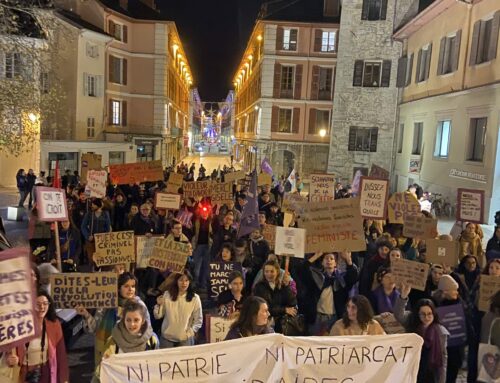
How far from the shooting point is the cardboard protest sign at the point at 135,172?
15.3 metres

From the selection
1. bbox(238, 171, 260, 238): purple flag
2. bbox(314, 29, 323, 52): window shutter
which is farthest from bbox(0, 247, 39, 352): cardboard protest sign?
bbox(314, 29, 323, 52): window shutter

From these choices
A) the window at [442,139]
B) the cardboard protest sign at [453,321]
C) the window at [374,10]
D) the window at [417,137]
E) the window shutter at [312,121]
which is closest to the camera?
the cardboard protest sign at [453,321]

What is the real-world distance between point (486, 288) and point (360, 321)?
2238 mm

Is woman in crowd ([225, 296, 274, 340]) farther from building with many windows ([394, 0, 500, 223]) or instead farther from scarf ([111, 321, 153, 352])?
building with many windows ([394, 0, 500, 223])

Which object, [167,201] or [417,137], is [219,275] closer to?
[167,201]

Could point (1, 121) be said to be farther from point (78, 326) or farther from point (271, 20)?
point (271, 20)

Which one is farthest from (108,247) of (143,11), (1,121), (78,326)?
(143,11)

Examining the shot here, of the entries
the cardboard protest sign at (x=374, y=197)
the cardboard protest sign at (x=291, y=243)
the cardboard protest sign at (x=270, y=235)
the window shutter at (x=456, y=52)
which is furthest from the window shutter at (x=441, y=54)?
the cardboard protest sign at (x=291, y=243)

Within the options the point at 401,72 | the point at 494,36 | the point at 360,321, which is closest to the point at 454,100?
the point at 494,36

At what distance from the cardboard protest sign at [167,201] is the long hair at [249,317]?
623 cm

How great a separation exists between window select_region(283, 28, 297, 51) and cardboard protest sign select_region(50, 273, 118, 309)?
34.1m

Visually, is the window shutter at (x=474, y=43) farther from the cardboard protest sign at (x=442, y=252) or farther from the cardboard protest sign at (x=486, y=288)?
the cardboard protest sign at (x=486, y=288)

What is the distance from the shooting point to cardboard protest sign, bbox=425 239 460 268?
7.94 m

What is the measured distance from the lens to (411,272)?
6762mm
